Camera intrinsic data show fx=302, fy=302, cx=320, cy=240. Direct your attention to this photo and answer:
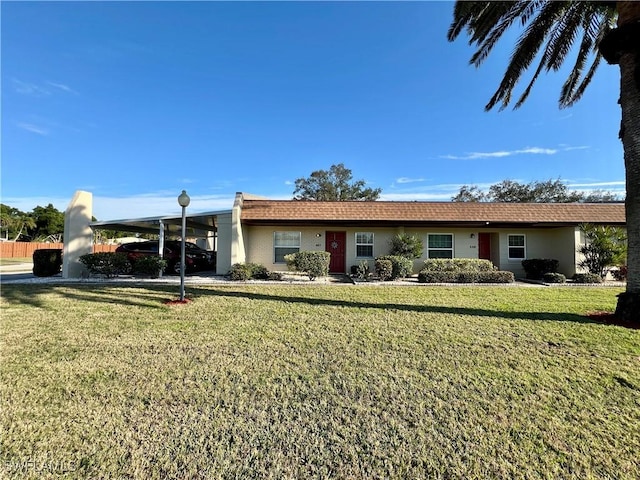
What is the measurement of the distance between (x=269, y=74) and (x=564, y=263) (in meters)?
17.0

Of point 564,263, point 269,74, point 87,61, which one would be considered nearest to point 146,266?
point 87,61

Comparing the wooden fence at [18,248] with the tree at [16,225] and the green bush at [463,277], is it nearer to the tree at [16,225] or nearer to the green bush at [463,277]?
the tree at [16,225]

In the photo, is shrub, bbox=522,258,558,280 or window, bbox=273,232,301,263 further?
window, bbox=273,232,301,263

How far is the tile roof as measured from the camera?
14422 millimetres

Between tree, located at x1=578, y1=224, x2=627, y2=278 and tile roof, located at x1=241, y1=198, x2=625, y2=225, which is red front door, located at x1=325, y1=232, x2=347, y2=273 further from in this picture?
tree, located at x1=578, y1=224, x2=627, y2=278

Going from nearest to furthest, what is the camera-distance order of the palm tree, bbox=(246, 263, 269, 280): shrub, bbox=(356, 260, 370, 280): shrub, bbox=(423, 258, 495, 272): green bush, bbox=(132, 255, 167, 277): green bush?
the palm tree, bbox=(132, 255, 167, 277): green bush, bbox=(356, 260, 370, 280): shrub, bbox=(246, 263, 269, 280): shrub, bbox=(423, 258, 495, 272): green bush

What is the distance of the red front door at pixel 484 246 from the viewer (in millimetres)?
16188

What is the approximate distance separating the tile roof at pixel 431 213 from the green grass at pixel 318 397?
8178 mm

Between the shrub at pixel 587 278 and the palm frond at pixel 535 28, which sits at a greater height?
the palm frond at pixel 535 28

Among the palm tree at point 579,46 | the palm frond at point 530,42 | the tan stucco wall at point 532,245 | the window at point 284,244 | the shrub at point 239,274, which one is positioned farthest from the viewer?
the window at point 284,244

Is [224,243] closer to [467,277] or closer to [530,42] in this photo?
[467,277]

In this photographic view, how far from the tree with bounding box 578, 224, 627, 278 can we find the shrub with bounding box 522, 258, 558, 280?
3.57 ft

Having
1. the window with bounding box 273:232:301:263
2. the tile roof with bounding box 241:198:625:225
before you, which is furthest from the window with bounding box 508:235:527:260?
the window with bounding box 273:232:301:263

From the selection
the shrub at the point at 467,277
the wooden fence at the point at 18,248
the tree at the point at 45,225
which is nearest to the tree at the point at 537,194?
the shrub at the point at 467,277
